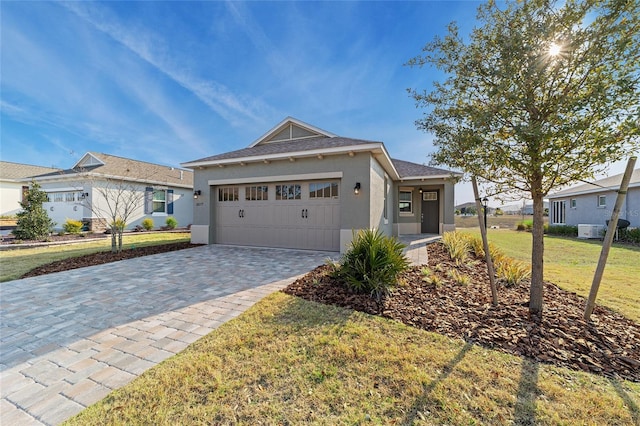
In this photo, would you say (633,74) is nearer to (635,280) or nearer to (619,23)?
(619,23)

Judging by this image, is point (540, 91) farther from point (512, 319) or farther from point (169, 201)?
point (169, 201)

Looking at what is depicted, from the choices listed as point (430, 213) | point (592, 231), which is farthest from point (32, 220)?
point (592, 231)

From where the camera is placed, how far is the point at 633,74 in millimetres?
2844

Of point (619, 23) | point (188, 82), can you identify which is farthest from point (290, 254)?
point (188, 82)

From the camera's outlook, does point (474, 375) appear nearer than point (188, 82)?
Yes

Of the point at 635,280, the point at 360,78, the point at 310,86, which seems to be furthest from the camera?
the point at 310,86

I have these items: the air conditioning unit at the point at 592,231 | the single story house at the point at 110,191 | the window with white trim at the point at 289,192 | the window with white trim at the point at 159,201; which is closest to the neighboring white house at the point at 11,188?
the single story house at the point at 110,191

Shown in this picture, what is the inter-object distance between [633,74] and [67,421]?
20.6 feet

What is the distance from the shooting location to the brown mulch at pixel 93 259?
6618 mm

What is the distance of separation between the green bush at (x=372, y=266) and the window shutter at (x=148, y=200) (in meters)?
17.5

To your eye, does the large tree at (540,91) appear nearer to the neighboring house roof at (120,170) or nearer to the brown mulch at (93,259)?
the brown mulch at (93,259)

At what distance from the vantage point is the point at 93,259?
791 centimetres

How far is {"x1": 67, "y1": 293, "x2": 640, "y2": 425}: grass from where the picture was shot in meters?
1.98

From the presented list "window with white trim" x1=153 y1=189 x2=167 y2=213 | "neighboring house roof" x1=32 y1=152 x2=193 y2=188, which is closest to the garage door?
"neighboring house roof" x1=32 y1=152 x2=193 y2=188
